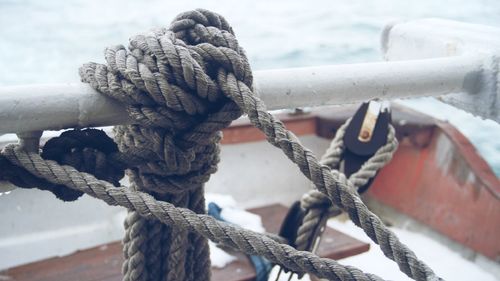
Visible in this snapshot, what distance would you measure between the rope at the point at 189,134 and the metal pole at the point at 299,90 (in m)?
0.04

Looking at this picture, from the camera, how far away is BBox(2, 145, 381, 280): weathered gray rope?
2.85ft

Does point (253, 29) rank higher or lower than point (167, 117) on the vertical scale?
lower

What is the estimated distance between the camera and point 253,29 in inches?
344

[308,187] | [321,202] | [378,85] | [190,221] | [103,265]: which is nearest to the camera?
[190,221]

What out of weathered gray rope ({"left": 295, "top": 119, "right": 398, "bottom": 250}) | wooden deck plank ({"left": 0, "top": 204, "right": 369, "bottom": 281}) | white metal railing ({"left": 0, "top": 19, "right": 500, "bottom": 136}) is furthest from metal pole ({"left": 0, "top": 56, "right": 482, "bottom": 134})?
wooden deck plank ({"left": 0, "top": 204, "right": 369, "bottom": 281})

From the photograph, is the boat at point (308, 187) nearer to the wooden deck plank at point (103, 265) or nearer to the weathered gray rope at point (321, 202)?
the wooden deck plank at point (103, 265)

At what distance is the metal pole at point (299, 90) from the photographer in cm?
Answer: 85

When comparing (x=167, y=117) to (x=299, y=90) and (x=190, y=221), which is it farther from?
(x=299, y=90)

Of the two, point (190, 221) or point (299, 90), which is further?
point (299, 90)

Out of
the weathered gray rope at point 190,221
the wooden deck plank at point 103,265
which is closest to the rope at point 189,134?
the weathered gray rope at point 190,221

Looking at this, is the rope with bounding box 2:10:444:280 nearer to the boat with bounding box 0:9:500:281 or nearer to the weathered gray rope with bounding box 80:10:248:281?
the weathered gray rope with bounding box 80:10:248:281

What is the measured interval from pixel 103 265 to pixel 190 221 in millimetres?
1382

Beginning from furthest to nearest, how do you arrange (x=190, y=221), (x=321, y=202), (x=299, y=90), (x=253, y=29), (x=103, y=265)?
(x=253, y=29) → (x=103, y=265) → (x=321, y=202) → (x=299, y=90) → (x=190, y=221)

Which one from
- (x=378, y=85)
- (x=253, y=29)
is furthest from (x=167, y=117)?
(x=253, y=29)
